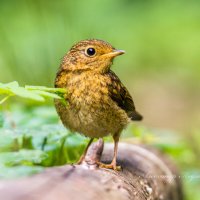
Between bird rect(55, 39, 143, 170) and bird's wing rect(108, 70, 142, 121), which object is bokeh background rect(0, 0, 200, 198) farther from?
bird rect(55, 39, 143, 170)

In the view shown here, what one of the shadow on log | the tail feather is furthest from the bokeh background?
the shadow on log

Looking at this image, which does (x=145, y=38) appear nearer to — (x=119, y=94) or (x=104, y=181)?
(x=119, y=94)

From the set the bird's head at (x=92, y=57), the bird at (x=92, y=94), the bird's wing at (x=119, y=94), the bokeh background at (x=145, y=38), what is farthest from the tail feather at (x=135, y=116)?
the bokeh background at (x=145, y=38)

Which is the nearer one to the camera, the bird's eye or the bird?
the bird

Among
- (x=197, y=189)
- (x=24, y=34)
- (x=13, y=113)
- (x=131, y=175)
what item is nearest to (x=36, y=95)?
(x=131, y=175)

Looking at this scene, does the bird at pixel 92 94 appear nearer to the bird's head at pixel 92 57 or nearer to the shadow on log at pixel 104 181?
the bird's head at pixel 92 57

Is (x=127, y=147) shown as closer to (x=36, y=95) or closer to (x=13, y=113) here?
(x=13, y=113)
